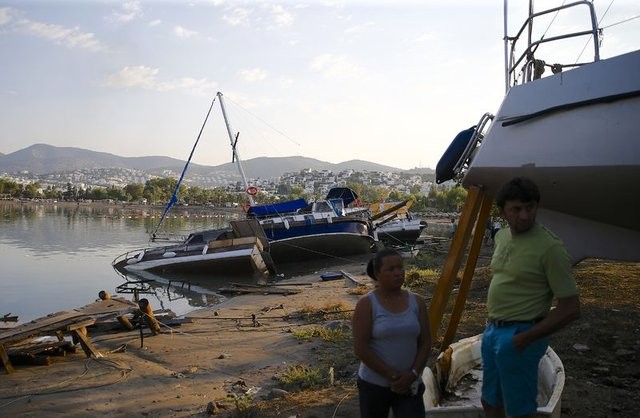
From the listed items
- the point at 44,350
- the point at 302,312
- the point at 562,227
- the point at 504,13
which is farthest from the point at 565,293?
the point at 302,312

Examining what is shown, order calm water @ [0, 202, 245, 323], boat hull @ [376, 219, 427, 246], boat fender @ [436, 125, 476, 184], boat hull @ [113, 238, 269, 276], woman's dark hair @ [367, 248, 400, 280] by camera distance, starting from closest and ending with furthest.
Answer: woman's dark hair @ [367, 248, 400, 280], boat fender @ [436, 125, 476, 184], calm water @ [0, 202, 245, 323], boat hull @ [113, 238, 269, 276], boat hull @ [376, 219, 427, 246]

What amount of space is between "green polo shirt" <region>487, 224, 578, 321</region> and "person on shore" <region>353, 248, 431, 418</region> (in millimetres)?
513

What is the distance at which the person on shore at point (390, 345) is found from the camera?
9.82 feet

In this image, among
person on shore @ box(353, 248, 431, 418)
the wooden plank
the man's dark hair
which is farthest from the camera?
the wooden plank

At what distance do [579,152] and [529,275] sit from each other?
100 inches

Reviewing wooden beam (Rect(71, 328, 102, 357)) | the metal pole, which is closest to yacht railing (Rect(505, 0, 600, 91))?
the metal pole

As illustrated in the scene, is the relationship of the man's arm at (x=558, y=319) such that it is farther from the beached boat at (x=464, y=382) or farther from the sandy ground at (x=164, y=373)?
the sandy ground at (x=164, y=373)

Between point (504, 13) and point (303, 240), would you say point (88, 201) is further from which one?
point (504, 13)

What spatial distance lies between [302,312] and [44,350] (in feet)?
18.3

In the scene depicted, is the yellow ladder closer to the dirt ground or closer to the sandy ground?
the dirt ground

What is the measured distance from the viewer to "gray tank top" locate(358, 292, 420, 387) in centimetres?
300

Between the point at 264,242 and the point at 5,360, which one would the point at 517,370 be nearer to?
the point at 5,360

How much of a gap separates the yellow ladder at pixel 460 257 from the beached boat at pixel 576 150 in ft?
0.67

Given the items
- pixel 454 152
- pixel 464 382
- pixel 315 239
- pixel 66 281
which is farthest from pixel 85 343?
pixel 315 239
